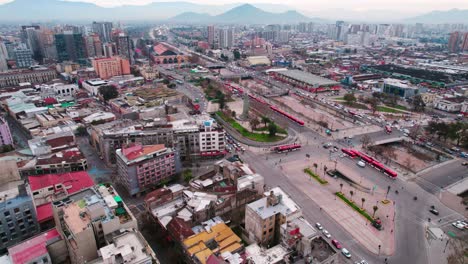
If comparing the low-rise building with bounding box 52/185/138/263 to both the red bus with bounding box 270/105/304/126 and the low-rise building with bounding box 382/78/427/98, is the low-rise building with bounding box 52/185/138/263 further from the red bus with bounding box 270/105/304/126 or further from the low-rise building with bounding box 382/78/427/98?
the low-rise building with bounding box 382/78/427/98

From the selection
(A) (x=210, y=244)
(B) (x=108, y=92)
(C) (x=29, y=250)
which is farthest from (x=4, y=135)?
(A) (x=210, y=244)

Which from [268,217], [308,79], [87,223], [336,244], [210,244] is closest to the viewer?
[87,223]

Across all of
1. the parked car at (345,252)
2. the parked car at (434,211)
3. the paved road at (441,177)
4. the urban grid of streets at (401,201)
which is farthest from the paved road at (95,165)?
the paved road at (441,177)

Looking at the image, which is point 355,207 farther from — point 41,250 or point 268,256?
point 41,250

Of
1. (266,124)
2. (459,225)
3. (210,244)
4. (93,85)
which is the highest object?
(93,85)

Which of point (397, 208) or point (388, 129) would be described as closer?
point (397, 208)

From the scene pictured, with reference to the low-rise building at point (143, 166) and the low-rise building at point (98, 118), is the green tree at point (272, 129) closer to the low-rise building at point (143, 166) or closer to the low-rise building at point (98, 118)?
the low-rise building at point (143, 166)

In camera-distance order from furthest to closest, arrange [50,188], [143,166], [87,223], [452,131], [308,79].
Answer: [308,79] → [452,131] → [143,166] → [50,188] → [87,223]

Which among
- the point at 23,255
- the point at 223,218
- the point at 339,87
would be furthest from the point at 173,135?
the point at 339,87
